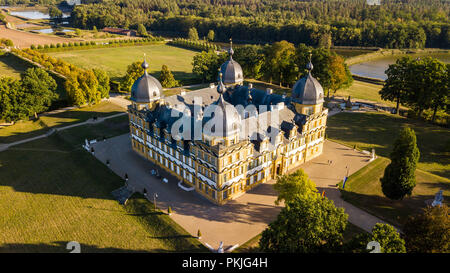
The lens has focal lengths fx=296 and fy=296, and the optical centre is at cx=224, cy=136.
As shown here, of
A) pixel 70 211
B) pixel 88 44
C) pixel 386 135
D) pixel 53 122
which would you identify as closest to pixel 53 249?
pixel 70 211

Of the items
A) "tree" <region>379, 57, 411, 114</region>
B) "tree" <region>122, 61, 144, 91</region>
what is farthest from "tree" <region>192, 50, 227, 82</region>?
"tree" <region>379, 57, 411, 114</region>

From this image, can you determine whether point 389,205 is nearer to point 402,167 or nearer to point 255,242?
point 402,167

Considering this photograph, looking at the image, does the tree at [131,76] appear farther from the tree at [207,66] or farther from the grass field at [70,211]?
the grass field at [70,211]

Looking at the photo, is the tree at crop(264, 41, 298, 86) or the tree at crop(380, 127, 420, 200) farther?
the tree at crop(264, 41, 298, 86)

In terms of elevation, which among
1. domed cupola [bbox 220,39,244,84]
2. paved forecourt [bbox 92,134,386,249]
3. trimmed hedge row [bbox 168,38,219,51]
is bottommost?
paved forecourt [bbox 92,134,386,249]

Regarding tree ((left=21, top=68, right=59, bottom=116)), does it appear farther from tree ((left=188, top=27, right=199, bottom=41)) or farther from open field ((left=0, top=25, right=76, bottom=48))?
tree ((left=188, top=27, right=199, bottom=41))

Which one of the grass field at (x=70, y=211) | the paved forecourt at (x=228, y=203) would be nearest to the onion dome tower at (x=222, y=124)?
the paved forecourt at (x=228, y=203)

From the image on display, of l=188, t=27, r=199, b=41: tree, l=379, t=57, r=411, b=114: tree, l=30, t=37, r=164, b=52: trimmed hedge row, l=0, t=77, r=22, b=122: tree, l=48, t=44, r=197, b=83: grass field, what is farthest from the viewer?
l=188, t=27, r=199, b=41: tree

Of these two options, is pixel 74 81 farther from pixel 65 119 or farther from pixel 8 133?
pixel 8 133
